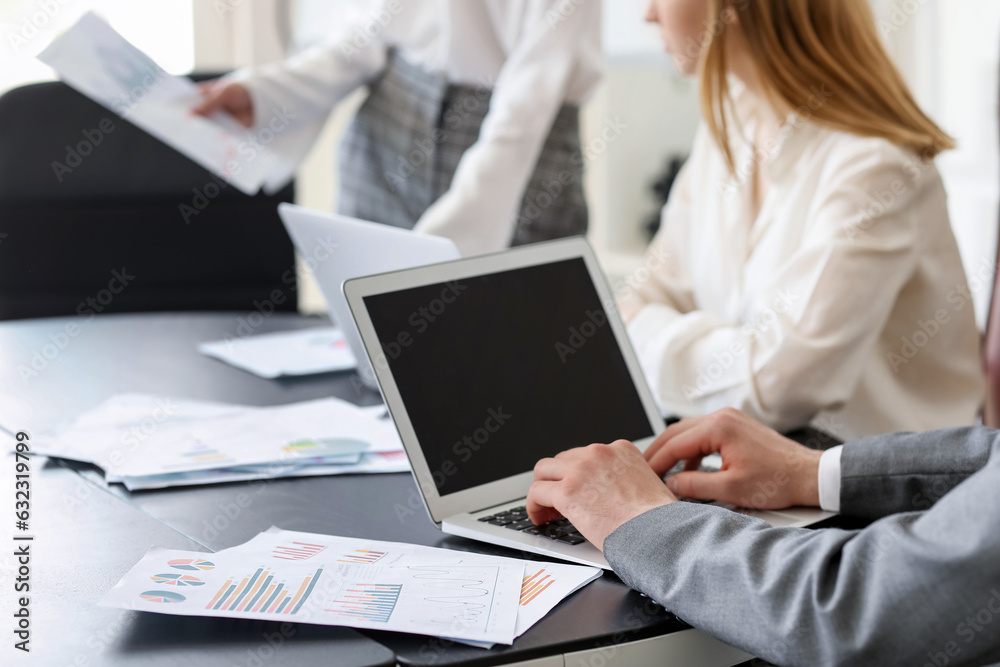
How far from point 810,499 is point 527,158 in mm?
952

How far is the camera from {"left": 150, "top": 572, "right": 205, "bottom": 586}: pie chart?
2.03ft

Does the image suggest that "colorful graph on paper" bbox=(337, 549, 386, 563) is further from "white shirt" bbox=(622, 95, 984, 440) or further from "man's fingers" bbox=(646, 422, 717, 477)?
"white shirt" bbox=(622, 95, 984, 440)

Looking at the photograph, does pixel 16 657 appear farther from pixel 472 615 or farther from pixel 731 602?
pixel 731 602

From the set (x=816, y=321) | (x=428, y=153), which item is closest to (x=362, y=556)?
(x=816, y=321)

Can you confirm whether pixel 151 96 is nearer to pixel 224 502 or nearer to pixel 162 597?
pixel 224 502

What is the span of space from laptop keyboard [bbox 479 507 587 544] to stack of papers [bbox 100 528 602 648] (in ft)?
0.15

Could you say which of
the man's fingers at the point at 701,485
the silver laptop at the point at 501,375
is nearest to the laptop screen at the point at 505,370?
the silver laptop at the point at 501,375

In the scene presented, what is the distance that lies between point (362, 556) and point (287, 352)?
2.64ft

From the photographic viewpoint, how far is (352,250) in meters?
1.14

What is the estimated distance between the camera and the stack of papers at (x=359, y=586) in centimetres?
58

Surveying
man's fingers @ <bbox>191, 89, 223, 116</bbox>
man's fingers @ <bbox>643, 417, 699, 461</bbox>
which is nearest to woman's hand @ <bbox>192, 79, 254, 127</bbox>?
man's fingers @ <bbox>191, 89, 223, 116</bbox>

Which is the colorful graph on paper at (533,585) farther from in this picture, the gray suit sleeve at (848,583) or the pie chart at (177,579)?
the pie chart at (177,579)

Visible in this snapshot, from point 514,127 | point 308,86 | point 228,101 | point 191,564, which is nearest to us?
point 191,564

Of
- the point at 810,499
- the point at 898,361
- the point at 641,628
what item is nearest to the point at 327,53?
the point at 898,361
